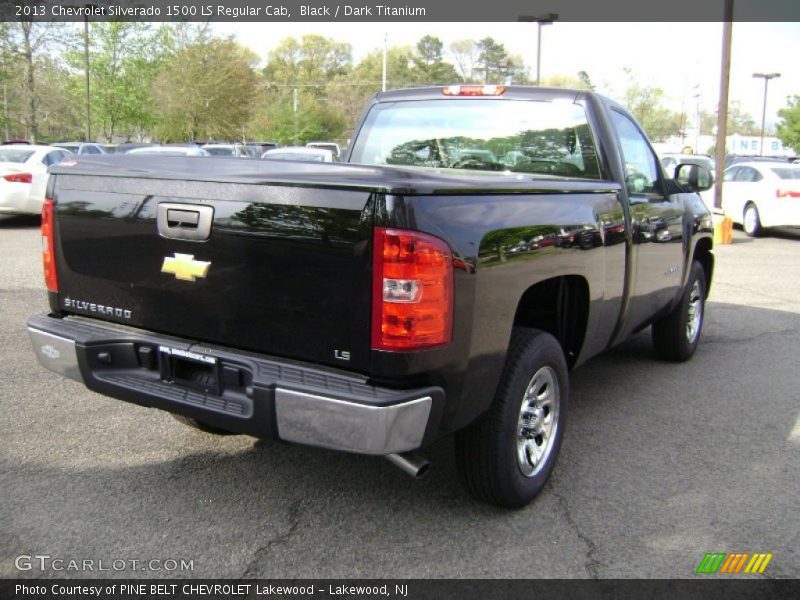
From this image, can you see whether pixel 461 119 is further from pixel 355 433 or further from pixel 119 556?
pixel 119 556

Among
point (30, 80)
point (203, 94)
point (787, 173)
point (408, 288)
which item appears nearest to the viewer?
point (408, 288)

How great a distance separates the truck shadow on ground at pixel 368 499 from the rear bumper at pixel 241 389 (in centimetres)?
38

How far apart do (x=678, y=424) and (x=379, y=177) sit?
2893 mm

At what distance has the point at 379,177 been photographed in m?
2.63

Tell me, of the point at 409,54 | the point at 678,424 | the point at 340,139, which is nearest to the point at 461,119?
the point at 678,424

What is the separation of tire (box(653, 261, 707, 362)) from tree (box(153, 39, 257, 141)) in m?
41.6

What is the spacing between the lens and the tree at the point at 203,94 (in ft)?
143

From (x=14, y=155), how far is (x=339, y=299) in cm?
1432

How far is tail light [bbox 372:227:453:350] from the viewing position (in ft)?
8.24

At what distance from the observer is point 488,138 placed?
14.8 ft

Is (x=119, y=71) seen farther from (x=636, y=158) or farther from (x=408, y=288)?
(x=408, y=288)

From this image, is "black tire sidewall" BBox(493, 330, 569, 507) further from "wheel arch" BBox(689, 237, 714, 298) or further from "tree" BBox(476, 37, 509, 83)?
"tree" BBox(476, 37, 509, 83)

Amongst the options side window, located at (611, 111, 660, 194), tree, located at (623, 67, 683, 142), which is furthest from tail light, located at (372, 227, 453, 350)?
tree, located at (623, 67, 683, 142)

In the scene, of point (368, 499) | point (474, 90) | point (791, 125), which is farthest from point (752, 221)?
point (791, 125)
